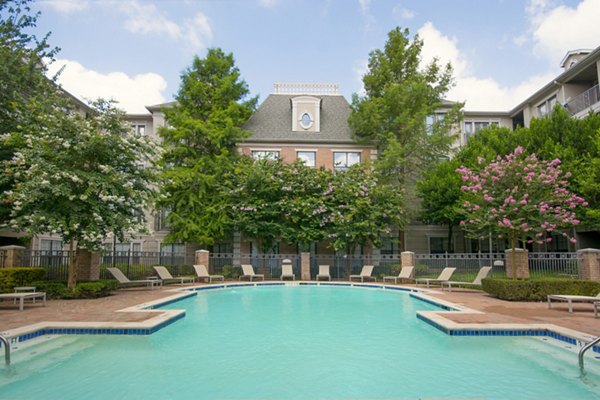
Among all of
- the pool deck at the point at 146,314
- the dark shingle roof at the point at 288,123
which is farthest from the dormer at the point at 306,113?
the pool deck at the point at 146,314

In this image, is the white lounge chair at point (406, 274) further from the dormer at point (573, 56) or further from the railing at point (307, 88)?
the dormer at point (573, 56)

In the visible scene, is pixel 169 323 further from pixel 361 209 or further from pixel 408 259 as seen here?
pixel 361 209

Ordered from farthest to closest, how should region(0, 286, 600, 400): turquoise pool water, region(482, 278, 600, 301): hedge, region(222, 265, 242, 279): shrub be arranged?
1. region(222, 265, 242, 279): shrub
2. region(482, 278, 600, 301): hedge
3. region(0, 286, 600, 400): turquoise pool water

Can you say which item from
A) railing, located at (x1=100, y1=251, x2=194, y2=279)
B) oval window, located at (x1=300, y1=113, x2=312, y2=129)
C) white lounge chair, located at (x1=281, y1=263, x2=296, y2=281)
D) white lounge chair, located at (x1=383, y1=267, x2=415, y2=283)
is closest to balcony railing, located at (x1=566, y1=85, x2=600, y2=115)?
white lounge chair, located at (x1=383, y1=267, x2=415, y2=283)

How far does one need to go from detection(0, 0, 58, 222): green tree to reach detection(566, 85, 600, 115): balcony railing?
2779 centimetres

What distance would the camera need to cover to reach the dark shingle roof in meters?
30.4

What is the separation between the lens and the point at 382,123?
2859 centimetres

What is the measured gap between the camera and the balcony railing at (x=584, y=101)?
23828 mm

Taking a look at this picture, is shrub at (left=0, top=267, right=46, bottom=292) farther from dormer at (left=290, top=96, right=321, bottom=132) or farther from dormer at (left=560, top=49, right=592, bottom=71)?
dormer at (left=560, top=49, right=592, bottom=71)

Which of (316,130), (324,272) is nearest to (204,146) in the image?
(316,130)

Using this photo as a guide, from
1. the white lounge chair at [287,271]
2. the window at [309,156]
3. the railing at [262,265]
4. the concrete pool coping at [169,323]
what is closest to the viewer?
the concrete pool coping at [169,323]

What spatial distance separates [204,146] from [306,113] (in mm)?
8344

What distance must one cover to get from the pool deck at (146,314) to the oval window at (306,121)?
20045mm

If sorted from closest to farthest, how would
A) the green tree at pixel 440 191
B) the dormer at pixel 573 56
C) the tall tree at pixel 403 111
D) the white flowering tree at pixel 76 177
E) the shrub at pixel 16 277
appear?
the white flowering tree at pixel 76 177 < the shrub at pixel 16 277 < the green tree at pixel 440 191 < the tall tree at pixel 403 111 < the dormer at pixel 573 56
